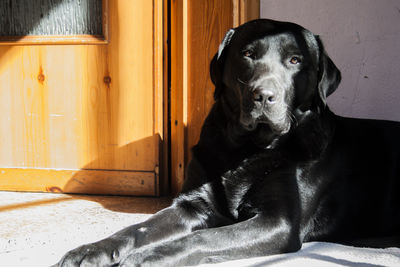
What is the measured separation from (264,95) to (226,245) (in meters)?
0.62

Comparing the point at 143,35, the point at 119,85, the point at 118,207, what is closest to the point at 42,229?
the point at 118,207

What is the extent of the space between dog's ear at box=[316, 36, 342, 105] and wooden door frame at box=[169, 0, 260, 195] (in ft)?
2.13

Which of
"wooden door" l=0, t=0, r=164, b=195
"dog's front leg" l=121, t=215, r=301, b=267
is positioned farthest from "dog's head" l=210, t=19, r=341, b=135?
"wooden door" l=0, t=0, r=164, b=195

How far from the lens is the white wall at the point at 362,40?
2.63 m

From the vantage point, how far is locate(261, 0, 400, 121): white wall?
2.63 m

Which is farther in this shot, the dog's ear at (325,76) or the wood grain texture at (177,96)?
the wood grain texture at (177,96)

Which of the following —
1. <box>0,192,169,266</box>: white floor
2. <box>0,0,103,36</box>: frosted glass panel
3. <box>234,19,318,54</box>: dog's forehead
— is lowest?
<box>0,192,169,266</box>: white floor

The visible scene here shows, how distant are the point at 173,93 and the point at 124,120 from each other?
1.18ft

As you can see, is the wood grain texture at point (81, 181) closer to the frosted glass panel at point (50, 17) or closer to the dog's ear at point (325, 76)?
the frosted glass panel at point (50, 17)

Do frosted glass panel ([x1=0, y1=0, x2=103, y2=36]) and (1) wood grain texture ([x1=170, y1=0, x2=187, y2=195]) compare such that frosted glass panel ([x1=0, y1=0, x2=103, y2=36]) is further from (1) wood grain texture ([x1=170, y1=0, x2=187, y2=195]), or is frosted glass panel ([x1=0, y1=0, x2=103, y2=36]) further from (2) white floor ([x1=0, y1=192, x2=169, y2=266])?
(2) white floor ([x1=0, y1=192, x2=169, y2=266])

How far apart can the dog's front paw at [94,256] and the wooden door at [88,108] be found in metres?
1.17

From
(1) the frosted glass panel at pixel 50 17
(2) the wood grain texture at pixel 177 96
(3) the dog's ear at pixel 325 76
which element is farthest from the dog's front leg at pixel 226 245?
(1) the frosted glass panel at pixel 50 17

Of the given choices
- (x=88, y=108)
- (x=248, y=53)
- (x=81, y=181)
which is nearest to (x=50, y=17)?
(x=88, y=108)

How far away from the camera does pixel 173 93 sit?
2.91 m
